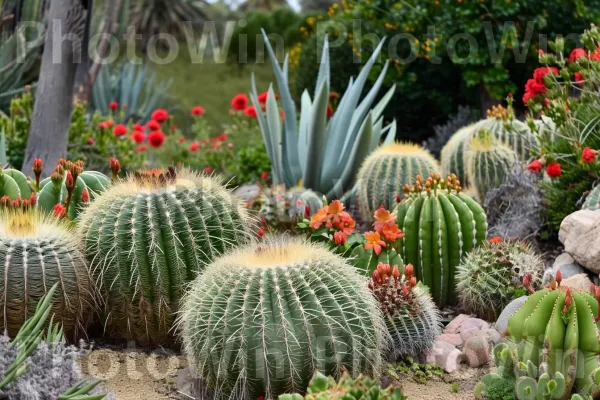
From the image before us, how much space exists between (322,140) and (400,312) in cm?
304

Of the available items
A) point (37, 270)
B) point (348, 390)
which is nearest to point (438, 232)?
point (348, 390)

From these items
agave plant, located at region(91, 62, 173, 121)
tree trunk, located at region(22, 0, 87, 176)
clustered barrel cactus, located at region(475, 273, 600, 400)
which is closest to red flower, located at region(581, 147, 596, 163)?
clustered barrel cactus, located at region(475, 273, 600, 400)

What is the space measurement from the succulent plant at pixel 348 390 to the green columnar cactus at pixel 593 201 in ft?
10.7

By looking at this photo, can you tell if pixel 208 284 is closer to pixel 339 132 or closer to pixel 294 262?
pixel 294 262

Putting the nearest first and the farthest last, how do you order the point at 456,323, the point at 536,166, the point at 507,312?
the point at 507,312, the point at 456,323, the point at 536,166

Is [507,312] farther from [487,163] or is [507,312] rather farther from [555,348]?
[487,163]

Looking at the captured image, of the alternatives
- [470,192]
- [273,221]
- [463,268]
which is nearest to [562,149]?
[470,192]

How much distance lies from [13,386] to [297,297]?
1.25m

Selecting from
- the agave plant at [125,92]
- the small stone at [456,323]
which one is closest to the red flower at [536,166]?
the small stone at [456,323]

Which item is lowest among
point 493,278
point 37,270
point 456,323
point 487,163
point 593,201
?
point 456,323

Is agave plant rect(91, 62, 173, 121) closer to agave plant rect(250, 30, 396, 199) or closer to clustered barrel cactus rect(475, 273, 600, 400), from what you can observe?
agave plant rect(250, 30, 396, 199)

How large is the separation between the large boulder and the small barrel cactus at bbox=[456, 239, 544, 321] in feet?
1.06

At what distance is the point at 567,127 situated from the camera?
6.26 meters

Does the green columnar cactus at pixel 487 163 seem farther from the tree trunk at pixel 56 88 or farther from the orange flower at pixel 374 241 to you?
the tree trunk at pixel 56 88
